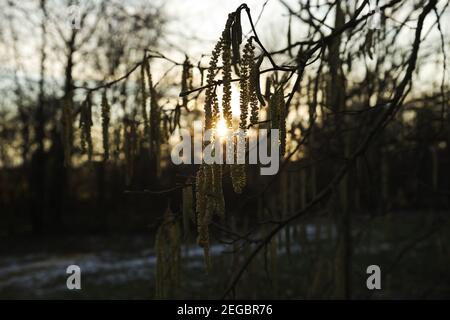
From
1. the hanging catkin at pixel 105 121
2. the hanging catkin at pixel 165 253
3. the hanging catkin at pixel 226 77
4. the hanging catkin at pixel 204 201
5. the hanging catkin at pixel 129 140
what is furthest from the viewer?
the hanging catkin at pixel 129 140

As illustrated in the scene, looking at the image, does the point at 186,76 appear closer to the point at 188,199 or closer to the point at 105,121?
the point at 105,121

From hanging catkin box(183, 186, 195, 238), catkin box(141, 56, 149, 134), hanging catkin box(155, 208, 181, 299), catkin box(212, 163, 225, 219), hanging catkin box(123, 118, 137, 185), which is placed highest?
catkin box(141, 56, 149, 134)

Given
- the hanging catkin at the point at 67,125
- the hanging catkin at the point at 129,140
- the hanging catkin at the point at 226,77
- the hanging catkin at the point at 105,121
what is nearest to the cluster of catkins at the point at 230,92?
the hanging catkin at the point at 226,77

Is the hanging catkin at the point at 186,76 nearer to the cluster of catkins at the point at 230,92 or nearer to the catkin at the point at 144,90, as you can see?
the catkin at the point at 144,90

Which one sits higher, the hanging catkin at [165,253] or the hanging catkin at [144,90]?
the hanging catkin at [144,90]

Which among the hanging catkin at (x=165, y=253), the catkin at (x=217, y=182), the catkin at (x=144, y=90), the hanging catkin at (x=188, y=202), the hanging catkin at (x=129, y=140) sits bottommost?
the hanging catkin at (x=165, y=253)

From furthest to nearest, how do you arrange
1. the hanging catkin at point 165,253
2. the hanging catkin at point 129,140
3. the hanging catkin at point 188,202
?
1. the hanging catkin at point 129,140
2. the hanging catkin at point 165,253
3. the hanging catkin at point 188,202

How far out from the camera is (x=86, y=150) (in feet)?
5.99

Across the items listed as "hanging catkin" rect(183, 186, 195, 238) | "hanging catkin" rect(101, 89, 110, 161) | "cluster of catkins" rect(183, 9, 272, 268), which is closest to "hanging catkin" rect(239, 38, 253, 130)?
"cluster of catkins" rect(183, 9, 272, 268)

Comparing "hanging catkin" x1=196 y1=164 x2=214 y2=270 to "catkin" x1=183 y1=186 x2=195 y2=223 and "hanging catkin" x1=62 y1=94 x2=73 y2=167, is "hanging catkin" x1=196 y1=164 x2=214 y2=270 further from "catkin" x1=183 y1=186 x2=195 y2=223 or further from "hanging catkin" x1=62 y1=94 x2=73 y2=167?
"hanging catkin" x1=62 y1=94 x2=73 y2=167

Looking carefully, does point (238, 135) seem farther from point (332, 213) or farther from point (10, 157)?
point (10, 157)

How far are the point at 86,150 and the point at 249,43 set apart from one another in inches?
34.8

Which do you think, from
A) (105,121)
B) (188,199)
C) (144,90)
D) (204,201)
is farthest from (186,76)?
(204,201)

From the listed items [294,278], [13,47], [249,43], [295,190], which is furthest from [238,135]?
[13,47]
